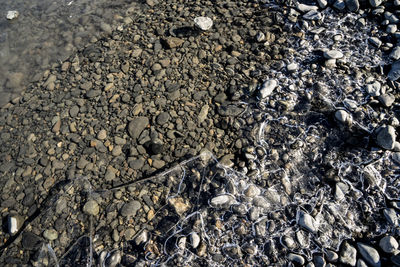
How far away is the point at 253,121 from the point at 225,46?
3.35 ft

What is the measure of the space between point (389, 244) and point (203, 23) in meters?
2.81

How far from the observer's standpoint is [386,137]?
279 centimetres

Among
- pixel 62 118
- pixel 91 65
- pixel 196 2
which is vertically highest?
pixel 196 2

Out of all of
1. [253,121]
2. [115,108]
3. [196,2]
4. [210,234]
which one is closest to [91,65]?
[115,108]

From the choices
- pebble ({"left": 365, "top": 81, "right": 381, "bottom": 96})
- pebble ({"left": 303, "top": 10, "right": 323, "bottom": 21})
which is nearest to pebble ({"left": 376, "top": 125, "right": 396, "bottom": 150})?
pebble ({"left": 365, "top": 81, "right": 381, "bottom": 96})

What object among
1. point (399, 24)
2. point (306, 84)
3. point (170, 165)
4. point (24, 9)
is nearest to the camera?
point (170, 165)

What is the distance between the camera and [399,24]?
353 cm

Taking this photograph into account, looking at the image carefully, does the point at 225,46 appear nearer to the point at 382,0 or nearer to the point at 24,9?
the point at 382,0

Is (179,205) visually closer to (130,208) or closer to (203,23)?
(130,208)

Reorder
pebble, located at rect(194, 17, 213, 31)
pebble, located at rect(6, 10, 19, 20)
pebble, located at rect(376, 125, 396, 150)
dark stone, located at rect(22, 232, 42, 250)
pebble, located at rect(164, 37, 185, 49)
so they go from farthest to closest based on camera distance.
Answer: pebble, located at rect(6, 10, 19, 20)
pebble, located at rect(194, 17, 213, 31)
pebble, located at rect(164, 37, 185, 49)
pebble, located at rect(376, 125, 396, 150)
dark stone, located at rect(22, 232, 42, 250)

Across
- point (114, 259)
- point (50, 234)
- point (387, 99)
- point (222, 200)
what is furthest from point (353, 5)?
point (50, 234)

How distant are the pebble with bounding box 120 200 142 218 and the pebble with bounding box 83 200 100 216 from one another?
0.73 feet

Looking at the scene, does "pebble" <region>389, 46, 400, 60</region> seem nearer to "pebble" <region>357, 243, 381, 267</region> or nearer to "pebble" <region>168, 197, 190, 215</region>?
"pebble" <region>357, 243, 381, 267</region>

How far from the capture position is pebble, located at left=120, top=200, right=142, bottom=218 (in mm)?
2684
